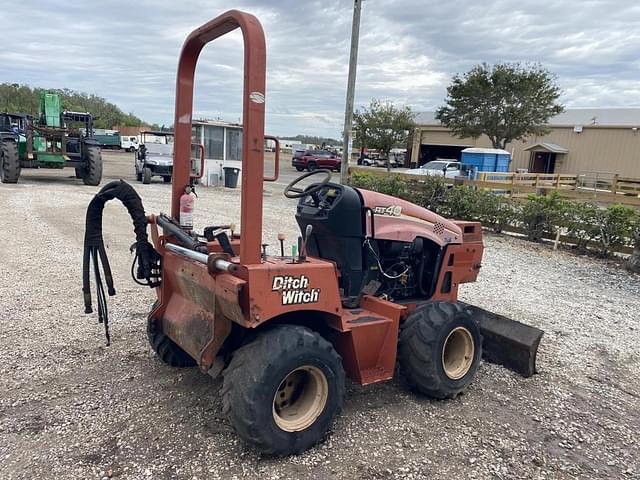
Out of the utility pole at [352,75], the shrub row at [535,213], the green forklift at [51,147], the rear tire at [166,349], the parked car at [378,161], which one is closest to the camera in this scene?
the rear tire at [166,349]

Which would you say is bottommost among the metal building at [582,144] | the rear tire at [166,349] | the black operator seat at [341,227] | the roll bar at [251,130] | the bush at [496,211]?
the rear tire at [166,349]

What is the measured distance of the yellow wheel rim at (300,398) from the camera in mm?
3011

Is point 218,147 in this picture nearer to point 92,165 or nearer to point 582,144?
point 92,165

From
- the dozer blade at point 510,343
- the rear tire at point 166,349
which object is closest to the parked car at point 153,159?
the rear tire at point 166,349

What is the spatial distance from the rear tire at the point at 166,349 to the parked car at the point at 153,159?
51.9 ft

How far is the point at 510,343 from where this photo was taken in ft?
14.6

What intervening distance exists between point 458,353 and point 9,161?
15759 millimetres

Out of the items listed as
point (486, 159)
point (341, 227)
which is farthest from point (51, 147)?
point (486, 159)

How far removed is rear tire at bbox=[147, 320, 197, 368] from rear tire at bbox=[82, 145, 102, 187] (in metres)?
14.3

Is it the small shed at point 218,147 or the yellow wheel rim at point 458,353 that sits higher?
the small shed at point 218,147

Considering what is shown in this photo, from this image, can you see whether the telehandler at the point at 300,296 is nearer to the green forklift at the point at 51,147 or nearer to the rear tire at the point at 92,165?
the rear tire at the point at 92,165

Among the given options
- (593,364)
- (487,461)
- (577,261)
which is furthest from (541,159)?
(487,461)

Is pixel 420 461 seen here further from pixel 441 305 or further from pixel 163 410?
pixel 163 410

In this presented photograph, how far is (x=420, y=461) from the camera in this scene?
10.0ft
